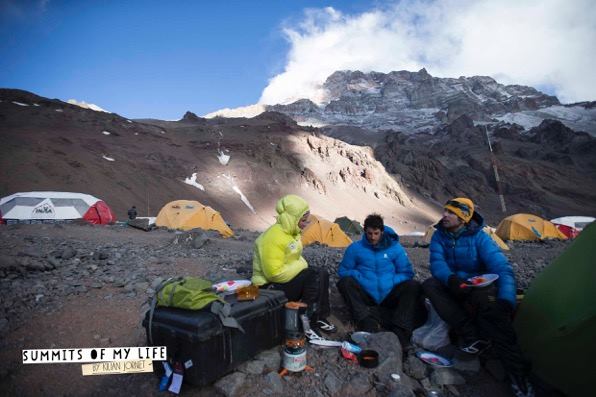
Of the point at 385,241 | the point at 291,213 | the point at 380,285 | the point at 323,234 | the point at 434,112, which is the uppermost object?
the point at 434,112

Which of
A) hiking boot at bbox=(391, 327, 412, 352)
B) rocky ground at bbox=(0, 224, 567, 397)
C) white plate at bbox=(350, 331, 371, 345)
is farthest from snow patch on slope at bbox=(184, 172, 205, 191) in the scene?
hiking boot at bbox=(391, 327, 412, 352)

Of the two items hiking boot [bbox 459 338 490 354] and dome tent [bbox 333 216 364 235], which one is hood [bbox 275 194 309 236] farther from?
dome tent [bbox 333 216 364 235]

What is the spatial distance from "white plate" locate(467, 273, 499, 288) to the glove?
7cm

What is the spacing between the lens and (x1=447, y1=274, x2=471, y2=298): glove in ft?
12.7

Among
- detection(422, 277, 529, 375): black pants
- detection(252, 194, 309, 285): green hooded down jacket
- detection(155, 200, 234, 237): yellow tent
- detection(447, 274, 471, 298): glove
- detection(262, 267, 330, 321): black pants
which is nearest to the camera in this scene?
detection(422, 277, 529, 375): black pants

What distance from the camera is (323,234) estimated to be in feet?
59.0

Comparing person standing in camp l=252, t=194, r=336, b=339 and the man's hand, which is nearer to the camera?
the man's hand

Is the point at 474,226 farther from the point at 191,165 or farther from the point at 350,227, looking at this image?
the point at 191,165

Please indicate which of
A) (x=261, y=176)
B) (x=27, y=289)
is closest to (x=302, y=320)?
(x=27, y=289)

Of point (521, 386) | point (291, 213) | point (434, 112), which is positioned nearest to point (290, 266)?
point (291, 213)

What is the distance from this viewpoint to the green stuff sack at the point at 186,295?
315 cm

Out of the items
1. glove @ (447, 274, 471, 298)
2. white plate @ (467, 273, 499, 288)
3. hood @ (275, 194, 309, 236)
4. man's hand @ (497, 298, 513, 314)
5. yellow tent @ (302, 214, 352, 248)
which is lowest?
yellow tent @ (302, 214, 352, 248)

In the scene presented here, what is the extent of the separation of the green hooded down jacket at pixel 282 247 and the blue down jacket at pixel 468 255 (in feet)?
5.73

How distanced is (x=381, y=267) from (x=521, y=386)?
188 cm
